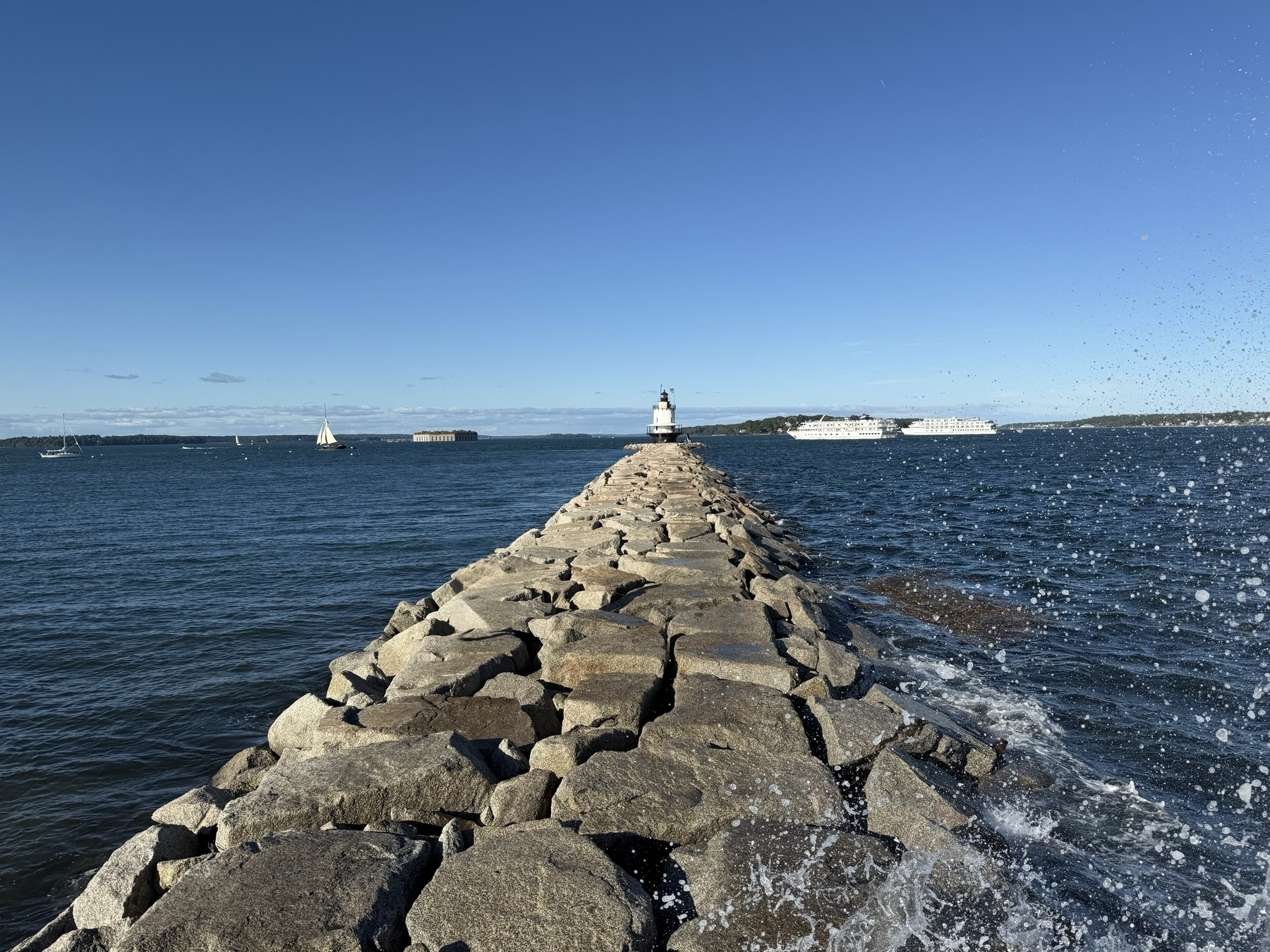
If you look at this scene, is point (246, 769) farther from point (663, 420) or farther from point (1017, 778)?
point (663, 420)

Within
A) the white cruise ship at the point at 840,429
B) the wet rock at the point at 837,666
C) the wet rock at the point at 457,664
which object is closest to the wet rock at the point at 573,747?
the wet rock at the point at 457,664

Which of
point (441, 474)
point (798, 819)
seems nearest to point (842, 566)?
point (798, 819)

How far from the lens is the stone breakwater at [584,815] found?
2787mm

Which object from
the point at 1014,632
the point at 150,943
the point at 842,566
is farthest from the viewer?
the point at 842,566

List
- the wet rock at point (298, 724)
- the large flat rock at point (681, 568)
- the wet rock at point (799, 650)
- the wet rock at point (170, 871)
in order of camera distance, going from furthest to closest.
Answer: the large flat rock at point (681, 568), the wet rock at point (799, 650), the wet rock at point (298, 724), the wet rock at point (170, 871)

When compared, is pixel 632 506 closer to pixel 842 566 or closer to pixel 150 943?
pixel 842 566

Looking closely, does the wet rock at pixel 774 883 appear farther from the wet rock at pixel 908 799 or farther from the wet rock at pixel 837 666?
the wet rock at pixel 837 666

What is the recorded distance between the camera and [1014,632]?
8.86m

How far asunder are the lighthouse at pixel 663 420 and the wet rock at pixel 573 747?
61.2 m

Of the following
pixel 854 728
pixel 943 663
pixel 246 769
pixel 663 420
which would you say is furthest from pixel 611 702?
pixel 663 420

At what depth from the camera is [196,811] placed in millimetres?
3979

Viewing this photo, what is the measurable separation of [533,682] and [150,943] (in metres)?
2.70

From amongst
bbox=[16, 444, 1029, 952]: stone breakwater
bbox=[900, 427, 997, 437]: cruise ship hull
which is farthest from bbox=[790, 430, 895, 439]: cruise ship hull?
bbox=[16, 444, 1029, 952]: stone breakwater

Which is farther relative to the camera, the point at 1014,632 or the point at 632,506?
the point at 632,506
